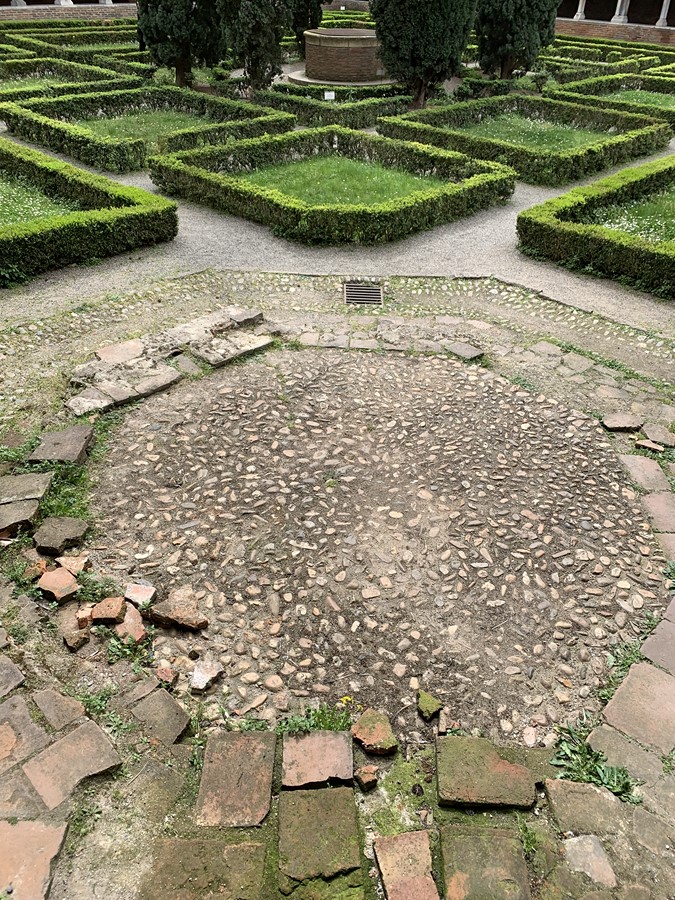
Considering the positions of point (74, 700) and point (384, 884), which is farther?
point (74, 700)

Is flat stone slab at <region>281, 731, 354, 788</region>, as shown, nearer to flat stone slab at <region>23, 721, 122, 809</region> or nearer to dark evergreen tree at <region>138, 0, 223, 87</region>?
flat stone slab at <region>23, 721, 122, 809</region>

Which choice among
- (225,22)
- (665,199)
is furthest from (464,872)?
(225,22)

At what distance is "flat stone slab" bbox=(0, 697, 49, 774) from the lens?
→ 350 centimetres

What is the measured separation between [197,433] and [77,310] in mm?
3818

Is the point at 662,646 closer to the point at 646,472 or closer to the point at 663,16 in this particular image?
the point at 646,472

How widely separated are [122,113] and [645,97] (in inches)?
770

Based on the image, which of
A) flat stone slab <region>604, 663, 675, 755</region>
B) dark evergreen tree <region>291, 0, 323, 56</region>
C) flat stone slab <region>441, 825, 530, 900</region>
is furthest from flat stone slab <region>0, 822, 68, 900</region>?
dark evergreen tree <region>291, 0, 323, 56</region>

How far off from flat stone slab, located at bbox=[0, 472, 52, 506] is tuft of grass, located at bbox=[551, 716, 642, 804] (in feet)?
14.7

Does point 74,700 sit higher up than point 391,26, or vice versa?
point 391,26

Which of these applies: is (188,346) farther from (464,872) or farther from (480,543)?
(464,872)

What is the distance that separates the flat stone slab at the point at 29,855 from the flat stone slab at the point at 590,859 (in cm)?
257

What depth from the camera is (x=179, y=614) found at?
180 inches

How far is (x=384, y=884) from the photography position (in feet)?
10.1

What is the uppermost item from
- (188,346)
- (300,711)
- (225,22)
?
(225,22)
